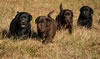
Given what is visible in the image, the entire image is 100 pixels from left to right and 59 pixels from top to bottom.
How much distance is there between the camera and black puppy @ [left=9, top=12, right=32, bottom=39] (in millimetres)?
6448

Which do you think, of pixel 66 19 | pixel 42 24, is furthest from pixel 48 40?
pixel 66 19

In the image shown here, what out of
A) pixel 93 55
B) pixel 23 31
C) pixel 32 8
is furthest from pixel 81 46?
pixel 32 8

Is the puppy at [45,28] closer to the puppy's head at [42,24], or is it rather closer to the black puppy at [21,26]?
the puppy's head at [42,24]

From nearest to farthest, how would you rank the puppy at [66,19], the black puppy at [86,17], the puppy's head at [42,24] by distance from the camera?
the puppy's head at [42,24] < the puppy at [66,19] < the black puppy at [86,17]

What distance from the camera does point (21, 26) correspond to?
6484 millimetres

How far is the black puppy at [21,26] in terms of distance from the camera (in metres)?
6.45

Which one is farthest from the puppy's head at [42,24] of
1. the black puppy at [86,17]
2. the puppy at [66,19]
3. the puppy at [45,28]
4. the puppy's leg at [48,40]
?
the black puppy at [86,17]

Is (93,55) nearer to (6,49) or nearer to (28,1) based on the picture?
(6,49)

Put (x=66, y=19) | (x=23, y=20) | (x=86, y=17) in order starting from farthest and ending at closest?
1. (x=86, y=17)
2. (x=66, y=19)
3. (x=23, y=20)

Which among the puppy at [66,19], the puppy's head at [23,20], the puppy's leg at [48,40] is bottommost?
the puppy's leg at [48,40]

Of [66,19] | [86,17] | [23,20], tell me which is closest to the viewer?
[23,20]

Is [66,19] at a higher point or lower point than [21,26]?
lower

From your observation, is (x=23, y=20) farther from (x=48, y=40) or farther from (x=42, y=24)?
(x=48, y=40)

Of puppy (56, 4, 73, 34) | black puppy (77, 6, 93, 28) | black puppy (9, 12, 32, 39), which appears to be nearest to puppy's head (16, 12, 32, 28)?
black puppy (9, 12, 32, 39)
